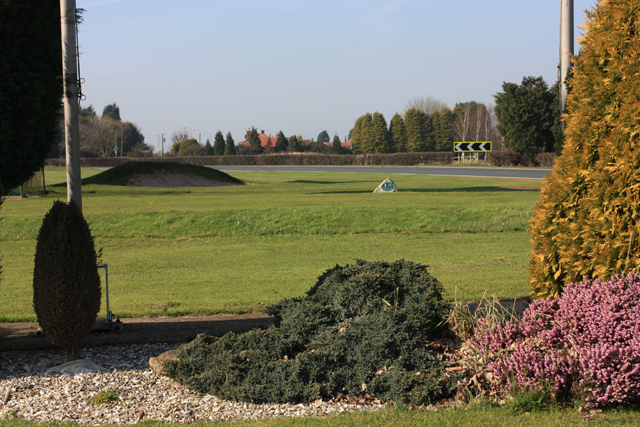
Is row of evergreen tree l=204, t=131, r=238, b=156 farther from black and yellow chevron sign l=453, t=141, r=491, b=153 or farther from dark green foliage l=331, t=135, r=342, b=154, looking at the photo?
→ black and yellow chevron sign l=453, t=141, r=491, b=153

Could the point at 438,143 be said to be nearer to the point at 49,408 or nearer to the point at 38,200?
the point at 38,200

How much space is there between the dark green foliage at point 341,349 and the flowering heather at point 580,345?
529 millimetres

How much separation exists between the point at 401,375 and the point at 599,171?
253 cm

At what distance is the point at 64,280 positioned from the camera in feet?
16.1

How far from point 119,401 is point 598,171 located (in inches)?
181

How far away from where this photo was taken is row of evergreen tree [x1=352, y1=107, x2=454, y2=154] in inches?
3612

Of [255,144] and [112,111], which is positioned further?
[112,111]

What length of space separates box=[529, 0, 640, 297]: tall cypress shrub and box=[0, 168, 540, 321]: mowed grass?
1.54 meters

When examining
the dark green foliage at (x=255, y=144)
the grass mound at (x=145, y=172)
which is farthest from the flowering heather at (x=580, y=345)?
the dark green foliage at (x=255, y=144)

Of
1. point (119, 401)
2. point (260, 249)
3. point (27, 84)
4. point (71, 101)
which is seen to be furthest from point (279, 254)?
point (119, 401)

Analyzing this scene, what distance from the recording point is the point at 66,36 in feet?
18.5

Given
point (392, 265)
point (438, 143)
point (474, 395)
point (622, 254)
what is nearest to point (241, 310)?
point (392, 265)

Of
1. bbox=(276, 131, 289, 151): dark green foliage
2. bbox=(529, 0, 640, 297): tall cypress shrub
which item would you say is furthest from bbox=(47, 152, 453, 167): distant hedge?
bbox=(529, 0, 640, 297): tall cypress shrub

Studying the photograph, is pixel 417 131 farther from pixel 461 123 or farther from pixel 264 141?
pixel 264 141
